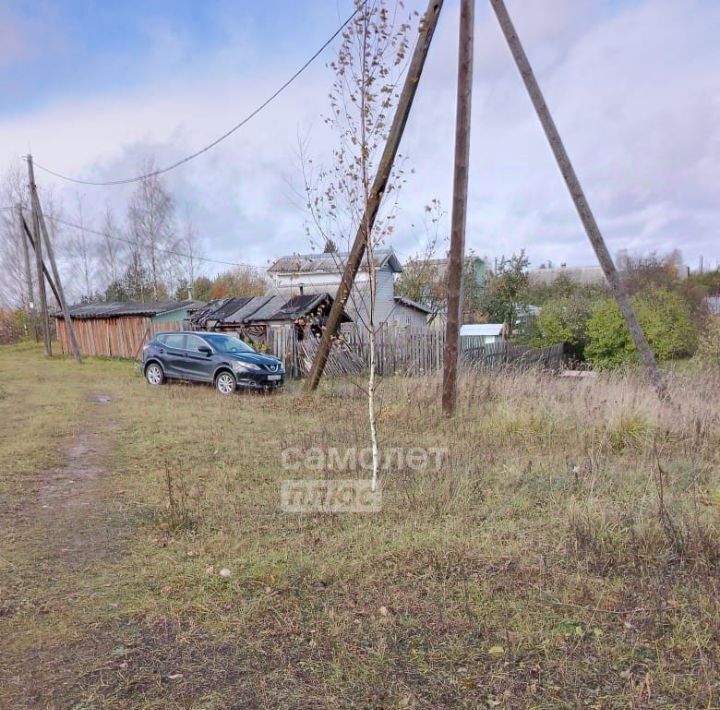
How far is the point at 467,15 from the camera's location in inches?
310

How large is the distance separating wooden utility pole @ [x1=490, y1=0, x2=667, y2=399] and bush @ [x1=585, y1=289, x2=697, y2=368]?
1099 centimetres

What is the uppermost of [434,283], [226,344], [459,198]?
[459,198]

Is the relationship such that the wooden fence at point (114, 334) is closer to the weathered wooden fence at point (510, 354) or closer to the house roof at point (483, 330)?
the house roof at point (483, 330)

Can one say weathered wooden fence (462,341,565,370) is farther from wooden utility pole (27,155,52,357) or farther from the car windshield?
wooden utility pole (27,155,52,357)

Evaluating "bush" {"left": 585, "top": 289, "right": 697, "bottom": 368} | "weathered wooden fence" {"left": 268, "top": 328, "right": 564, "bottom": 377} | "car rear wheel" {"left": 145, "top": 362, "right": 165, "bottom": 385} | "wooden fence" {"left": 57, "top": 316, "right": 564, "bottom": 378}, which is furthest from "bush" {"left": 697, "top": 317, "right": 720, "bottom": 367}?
"car rear wheel" {"left": 145, "top": 362, "right": 165, "bottom": 385}

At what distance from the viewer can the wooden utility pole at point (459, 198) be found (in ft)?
26.0

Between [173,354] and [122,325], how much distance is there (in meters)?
13.0

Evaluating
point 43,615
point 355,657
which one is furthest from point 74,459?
point 355,657

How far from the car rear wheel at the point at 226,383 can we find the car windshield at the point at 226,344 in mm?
679

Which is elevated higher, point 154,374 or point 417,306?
→ point 417,306

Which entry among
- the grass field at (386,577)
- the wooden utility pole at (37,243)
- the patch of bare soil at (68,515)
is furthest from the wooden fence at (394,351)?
the wooden utility pole at (37,243)

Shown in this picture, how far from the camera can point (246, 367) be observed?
45.2 feet

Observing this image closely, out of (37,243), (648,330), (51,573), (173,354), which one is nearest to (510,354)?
(648,330)

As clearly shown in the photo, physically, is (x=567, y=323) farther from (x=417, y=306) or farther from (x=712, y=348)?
(x=712, y=348)
